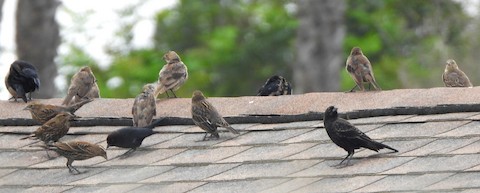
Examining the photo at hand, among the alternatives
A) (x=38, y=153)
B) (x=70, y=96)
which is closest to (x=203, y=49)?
(x=70, y=96)

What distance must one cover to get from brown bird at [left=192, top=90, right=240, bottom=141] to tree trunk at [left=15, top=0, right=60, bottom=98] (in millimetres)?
14097

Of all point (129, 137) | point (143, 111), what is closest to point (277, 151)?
point (129, 137)

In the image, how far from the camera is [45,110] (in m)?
11.5

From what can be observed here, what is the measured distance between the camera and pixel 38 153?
33.7ft

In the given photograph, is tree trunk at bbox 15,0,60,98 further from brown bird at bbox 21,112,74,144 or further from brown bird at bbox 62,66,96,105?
brown bird at bbox 21,112,74,144

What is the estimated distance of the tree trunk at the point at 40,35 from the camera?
963 inches

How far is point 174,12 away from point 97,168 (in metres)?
28.7

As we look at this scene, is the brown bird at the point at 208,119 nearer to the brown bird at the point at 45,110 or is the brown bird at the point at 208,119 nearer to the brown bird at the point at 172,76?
the brown bird at the point at 45,110

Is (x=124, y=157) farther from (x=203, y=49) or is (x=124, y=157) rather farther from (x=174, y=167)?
(x=203, y=49)

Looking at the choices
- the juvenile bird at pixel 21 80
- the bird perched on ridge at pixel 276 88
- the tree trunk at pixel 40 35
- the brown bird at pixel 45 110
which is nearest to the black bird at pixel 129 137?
the brown bird at pixel 45 110

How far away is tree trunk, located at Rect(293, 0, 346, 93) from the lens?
982 inches

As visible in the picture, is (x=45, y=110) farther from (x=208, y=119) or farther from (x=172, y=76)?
(x=172, y=76)

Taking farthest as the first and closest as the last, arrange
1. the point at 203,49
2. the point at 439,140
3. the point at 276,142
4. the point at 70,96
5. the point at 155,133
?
the point at 203,49 < the point at 70,96 < the point at 155,133 < the point at 276,142 < the point at 439,140

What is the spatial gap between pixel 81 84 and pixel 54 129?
2773 mm
